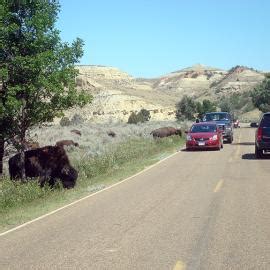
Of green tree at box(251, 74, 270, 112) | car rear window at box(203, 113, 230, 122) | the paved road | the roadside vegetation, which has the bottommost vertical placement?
the roadside vegetation

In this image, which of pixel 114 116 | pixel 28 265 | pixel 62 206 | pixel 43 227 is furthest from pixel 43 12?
pixel 114 116

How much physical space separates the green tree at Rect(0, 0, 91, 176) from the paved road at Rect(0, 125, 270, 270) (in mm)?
3904

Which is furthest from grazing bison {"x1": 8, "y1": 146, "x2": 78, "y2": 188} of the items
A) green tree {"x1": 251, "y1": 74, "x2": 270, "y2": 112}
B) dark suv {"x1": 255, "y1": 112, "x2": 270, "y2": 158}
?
green tree {"x1": 251, "y1": 74, "x2": 270, "y2": 112}

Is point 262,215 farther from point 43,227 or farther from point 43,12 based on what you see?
point 43,12

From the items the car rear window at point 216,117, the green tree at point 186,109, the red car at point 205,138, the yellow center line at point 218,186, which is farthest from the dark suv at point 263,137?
the green tree at point 186,109

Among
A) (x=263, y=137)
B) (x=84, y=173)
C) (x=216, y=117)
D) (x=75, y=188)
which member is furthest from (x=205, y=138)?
(x=75, y=188)

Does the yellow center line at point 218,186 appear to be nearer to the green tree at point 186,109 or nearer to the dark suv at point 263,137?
the dark suv at point 263,137

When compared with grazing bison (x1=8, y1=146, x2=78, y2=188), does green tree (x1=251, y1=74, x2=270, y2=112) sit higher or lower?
higher

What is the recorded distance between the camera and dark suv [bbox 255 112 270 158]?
2430 cm

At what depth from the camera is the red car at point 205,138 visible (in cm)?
3045

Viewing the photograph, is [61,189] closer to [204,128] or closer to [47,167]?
[47,167]

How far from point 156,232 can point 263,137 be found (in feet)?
52.8

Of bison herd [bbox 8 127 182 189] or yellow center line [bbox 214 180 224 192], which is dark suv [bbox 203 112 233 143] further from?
yellow center line [bbox 214 180 224 192]

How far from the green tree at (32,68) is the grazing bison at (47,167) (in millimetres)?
682
